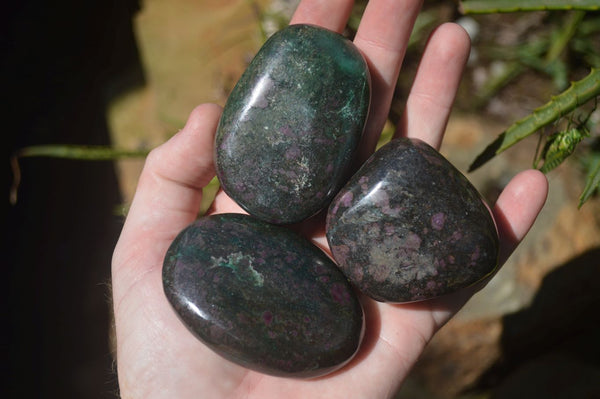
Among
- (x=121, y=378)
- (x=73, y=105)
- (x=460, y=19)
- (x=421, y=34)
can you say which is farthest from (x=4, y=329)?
(x=460, y=19)

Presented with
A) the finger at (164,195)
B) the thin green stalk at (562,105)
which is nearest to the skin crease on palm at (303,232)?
the finger at (164,195)

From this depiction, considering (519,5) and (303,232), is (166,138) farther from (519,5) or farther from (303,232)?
(519,5)

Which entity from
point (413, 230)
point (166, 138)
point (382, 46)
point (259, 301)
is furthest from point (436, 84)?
point (166, 138)

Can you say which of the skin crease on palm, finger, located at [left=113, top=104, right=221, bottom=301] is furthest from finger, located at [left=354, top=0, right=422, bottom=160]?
finger, located at [left=113, top=104, right=221, bottom=301]

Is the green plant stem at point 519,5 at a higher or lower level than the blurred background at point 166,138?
higher

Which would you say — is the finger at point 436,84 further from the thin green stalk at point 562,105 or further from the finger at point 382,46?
the thin green stalk at point 562,105

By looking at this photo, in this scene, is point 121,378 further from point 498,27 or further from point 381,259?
point 498,27
